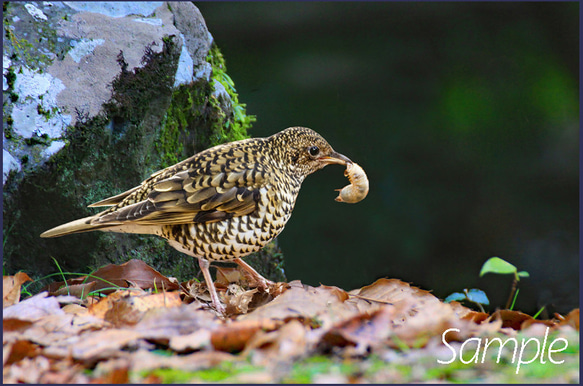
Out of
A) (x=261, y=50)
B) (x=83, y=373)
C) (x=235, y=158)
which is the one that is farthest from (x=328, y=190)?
(x=83, y=373)

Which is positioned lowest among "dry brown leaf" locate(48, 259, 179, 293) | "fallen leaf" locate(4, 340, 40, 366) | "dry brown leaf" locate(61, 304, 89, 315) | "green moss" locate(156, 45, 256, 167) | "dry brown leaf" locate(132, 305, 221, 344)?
"dry brown leaf" locate(48, 259, 179, 293)

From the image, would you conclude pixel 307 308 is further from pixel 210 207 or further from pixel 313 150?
pixel 313 150

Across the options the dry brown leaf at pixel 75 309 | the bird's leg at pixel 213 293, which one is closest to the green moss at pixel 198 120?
the bird's leg at pixel 213 293

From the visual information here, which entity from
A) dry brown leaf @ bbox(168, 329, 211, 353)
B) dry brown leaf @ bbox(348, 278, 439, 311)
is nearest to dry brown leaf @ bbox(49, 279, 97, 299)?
dry brown leaf @ bbox(168, 329, 211, 353)

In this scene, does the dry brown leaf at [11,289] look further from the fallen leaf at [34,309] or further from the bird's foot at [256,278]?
the bird's foot at [256,278]

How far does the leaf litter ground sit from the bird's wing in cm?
74

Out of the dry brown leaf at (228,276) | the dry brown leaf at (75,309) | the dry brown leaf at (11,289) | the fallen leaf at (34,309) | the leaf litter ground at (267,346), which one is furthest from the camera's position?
the dry brown leaf at (228,276)

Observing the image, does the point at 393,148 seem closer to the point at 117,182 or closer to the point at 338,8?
the point at 338,8

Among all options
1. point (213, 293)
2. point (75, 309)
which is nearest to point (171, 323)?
point (75, 309)

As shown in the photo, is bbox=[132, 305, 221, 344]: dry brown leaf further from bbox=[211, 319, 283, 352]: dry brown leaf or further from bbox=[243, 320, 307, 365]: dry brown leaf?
bbox=[243, 320, 307, 365]: dry brown leaf

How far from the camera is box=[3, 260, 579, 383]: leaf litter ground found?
1.81 meters

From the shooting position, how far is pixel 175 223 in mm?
3371

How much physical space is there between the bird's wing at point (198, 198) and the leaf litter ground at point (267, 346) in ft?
2.43

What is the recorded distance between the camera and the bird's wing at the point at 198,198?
3.31 meters
